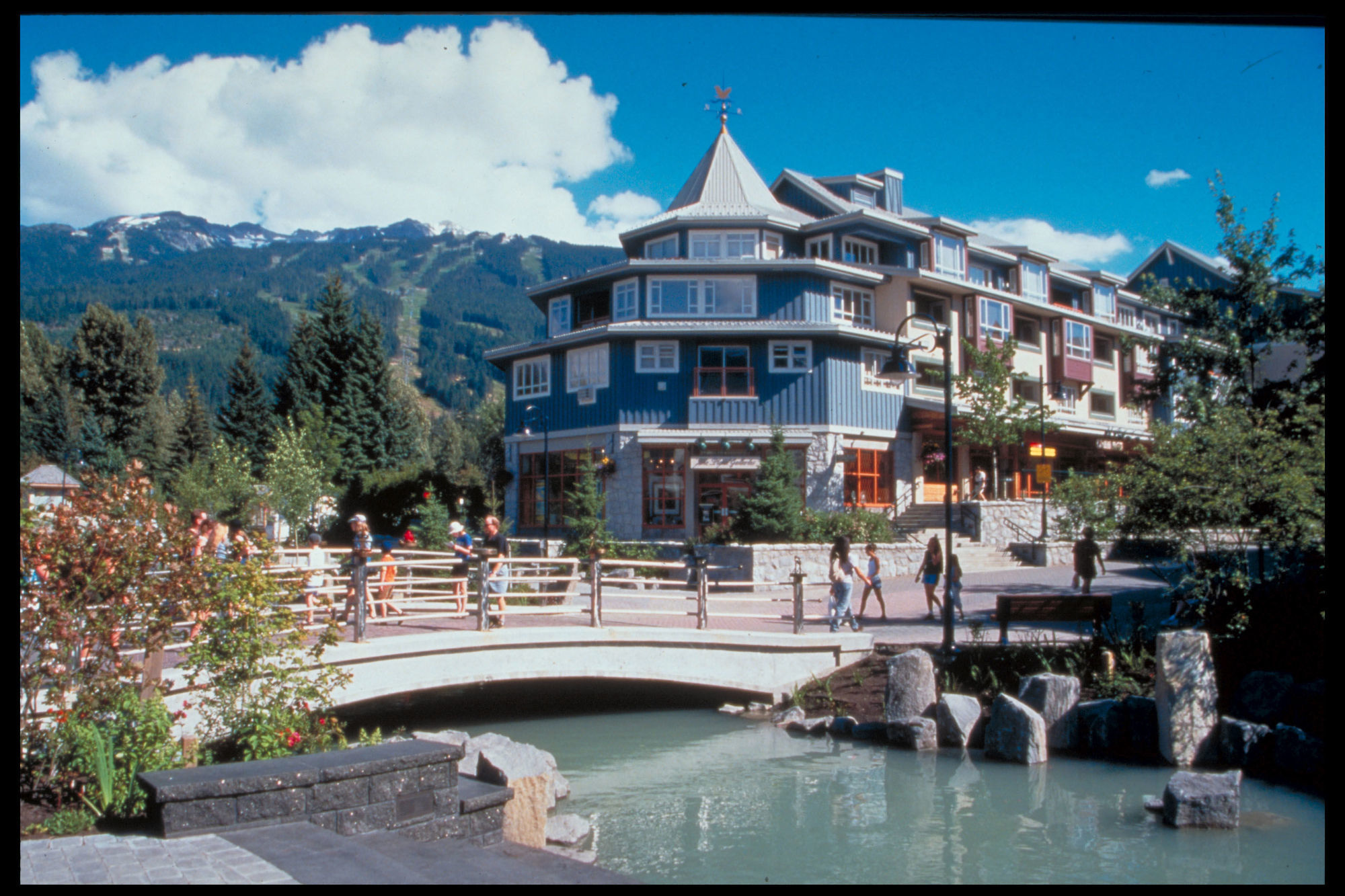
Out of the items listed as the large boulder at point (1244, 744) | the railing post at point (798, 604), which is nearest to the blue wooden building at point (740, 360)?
the railing post at point (798, 604)

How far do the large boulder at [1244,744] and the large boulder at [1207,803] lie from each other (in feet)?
6.82

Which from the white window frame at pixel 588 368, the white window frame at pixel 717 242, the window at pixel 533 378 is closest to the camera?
the white window frame at pixel 588 368

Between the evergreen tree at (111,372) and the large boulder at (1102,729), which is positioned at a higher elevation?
the evergreen tree at (111,372)

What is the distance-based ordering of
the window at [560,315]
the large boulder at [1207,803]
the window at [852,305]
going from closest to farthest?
1. the large boulder at [1207,803]
2. the window at [852,305]
3. the window at [560,315]

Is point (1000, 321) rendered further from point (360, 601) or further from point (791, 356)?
point (360, 601)

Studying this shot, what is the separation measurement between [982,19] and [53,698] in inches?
282

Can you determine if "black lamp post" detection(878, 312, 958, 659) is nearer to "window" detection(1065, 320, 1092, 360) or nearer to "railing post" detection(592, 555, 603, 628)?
"railing post" detection(592, 555, 603, 628)

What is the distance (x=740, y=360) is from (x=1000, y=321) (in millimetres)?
14061

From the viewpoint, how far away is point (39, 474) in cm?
5034

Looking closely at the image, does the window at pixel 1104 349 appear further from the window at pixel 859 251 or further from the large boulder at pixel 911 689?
the large boulder at pixel 911 689

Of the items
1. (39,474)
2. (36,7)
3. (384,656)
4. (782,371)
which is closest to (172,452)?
(39,474)

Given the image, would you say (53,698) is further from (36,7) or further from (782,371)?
(782,371)

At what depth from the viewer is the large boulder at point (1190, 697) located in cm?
1195

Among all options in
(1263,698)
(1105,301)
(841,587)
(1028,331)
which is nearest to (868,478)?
(1028,331)
